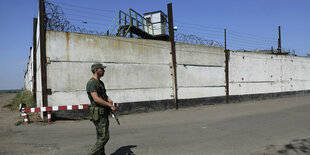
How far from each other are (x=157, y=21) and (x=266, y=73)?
9244 mm

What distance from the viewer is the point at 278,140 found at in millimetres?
5168

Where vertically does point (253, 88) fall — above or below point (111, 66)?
below

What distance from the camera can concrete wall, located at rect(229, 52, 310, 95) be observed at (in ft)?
48.0

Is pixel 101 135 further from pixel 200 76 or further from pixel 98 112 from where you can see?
pixel 200 76

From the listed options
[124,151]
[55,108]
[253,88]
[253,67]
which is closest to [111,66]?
[55,108]

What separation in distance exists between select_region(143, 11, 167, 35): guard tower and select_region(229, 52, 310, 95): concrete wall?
491 centimetres

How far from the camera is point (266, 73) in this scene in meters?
16.5

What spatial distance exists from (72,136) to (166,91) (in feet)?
20.4

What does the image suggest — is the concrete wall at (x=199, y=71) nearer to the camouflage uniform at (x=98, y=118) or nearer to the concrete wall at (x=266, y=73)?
the concrete wall at (x=266, y=73)

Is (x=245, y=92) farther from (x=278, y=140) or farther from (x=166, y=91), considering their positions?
(x=278, y=140)

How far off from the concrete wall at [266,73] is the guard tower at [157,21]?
4.91 meters

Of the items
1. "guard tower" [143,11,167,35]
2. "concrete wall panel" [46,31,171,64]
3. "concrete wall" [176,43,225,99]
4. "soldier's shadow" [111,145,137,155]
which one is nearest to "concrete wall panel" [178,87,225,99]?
"concrete wall" [176,43,225,99]

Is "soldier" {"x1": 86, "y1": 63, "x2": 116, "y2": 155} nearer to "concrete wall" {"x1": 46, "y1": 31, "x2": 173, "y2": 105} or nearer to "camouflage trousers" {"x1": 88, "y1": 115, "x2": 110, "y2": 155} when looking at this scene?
"camouflage trousers" {"x1": 88, "y1": 115, "x2": 110, "y2": 155}

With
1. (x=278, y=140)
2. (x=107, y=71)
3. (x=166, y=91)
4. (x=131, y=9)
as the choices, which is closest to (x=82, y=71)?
(x=107, y=71)
